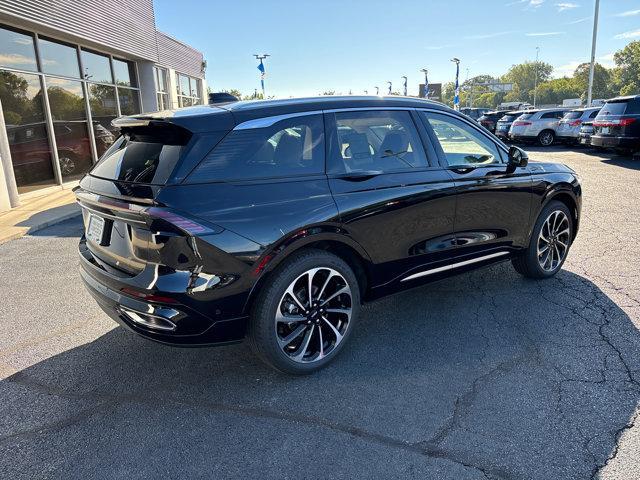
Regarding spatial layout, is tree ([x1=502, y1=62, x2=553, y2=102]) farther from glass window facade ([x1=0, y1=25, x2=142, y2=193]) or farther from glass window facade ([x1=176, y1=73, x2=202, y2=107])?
glass window facade ([x1=0, y1=25, x2=142, y2=193])

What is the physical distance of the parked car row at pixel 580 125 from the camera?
13.7 metres

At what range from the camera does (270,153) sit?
298 cm

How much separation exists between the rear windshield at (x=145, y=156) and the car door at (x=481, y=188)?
201cm

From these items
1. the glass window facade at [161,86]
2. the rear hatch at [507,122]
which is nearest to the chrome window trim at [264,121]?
the glass window facade at [161,86]

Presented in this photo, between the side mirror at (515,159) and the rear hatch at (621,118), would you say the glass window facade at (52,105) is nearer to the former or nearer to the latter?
the side mirror at (515,159)

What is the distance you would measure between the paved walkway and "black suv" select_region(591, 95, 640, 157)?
14.5 meters

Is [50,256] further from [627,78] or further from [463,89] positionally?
[463,89]

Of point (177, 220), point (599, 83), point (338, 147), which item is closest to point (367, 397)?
point (177, 220)

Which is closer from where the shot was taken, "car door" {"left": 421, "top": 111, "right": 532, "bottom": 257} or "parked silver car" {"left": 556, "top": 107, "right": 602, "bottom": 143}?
"car door" {"left": 421, "top": 111, "right": 532, "bottom": 257}

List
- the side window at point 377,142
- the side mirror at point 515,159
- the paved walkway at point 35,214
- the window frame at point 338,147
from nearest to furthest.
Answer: the window frame at point 338,147, the side window at point 377,142, the side mirror at point 515,159, the paved walkway at point 35,214

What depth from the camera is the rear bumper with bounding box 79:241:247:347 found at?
2.65 meters

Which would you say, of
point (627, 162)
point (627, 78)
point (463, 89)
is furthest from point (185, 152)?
point (463, 89)

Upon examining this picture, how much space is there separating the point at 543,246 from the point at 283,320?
3050 millimetres

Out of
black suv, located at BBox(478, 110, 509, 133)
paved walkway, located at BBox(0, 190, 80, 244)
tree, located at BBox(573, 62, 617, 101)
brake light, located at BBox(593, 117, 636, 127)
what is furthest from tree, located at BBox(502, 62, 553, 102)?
paved walkway, located at BBox(0, 190, 80, 244)
